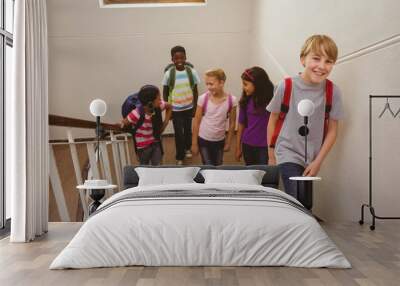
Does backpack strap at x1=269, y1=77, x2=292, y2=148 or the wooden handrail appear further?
backpack strap at x1=269, y1=77, x2=292, y2=148

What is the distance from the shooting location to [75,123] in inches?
247

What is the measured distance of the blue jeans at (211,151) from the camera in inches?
254

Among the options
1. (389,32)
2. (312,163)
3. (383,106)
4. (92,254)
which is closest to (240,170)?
(312,163)

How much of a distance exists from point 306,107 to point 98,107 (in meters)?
2.25

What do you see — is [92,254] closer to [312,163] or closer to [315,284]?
[315,284]

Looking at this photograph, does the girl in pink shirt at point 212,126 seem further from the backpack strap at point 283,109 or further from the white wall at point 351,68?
the white wall at point 351,68

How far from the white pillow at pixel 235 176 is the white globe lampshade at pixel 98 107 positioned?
4.41ft

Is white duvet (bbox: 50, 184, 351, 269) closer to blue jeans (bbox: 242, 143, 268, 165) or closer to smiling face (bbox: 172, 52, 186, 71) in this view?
blue jeans (bbox: 242, 143, 268, 165)

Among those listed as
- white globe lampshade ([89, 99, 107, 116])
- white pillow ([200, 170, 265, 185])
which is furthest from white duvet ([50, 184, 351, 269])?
white globe lampshade ([89, 99, 107, 116])

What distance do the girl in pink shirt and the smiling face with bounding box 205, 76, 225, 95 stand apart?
2.5 inches

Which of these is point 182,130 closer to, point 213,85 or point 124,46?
point 213,85

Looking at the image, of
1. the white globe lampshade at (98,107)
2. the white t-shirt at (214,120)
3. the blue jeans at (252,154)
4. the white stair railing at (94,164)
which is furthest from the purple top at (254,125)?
the white globe lampshade at (98,107)

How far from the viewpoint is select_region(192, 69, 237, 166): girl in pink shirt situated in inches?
253

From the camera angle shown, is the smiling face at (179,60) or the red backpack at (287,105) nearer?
the red backpack at (287,105)
